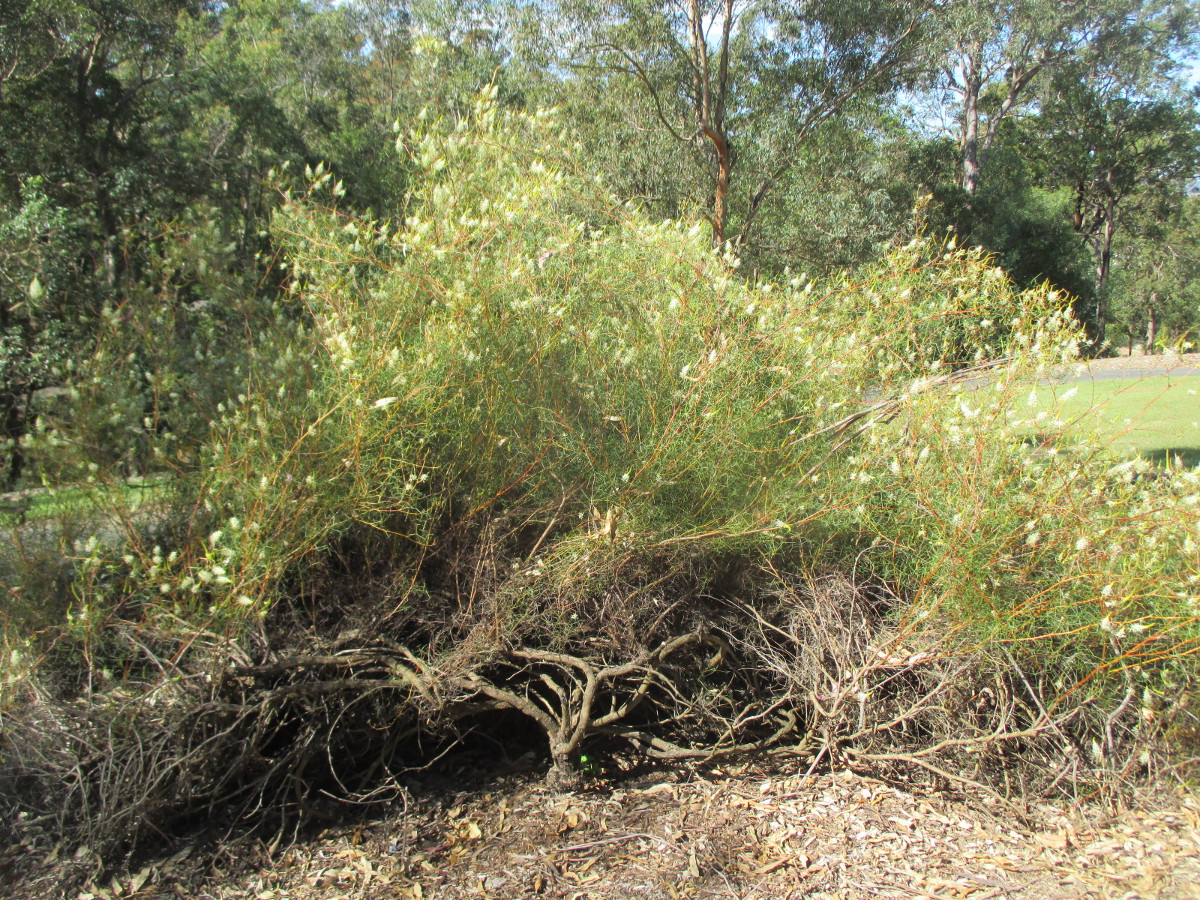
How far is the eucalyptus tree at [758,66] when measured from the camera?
494 inches

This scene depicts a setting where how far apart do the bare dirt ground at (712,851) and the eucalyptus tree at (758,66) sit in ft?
31.9

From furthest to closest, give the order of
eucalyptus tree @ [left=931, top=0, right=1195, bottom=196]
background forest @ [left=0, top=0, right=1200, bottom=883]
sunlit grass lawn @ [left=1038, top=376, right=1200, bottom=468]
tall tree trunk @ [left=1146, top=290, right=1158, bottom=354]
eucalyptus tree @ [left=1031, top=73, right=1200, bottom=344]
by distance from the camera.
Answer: tall tree trunk @ [left=1146, top=290, right=1158, bottom=354], eucalyptus tree @ [left=1031, top=73, right=1200, bottom=344], eucalyptus tree @ [left=931, top=0, right=1195, bottom=196], sunlit grass lawn @ [left=1038, top=376, right=1200, bottom=468], background forest @ [left=0, top=0, right=1200, bottom=883]

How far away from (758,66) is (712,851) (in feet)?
42.6

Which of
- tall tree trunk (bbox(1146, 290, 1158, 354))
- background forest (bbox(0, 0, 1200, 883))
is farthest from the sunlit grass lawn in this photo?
tall tree trunk (bbox(1146, 290, 1158, 354))

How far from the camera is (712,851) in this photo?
356 cm

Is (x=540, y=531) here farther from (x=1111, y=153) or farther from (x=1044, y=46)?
(x=1111, y=153)

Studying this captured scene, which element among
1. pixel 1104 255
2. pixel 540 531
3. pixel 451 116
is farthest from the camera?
pixel 1104 255

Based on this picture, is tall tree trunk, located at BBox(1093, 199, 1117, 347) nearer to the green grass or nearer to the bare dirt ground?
the bare dirt ground

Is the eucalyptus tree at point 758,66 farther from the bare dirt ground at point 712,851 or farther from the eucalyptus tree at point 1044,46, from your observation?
the bare dirt ground at point 712,851

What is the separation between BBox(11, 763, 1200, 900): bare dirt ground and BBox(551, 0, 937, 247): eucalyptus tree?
31.9ft

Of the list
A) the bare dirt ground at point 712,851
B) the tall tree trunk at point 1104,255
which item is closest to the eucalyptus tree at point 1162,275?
the tall tree trunk at point 1104,255

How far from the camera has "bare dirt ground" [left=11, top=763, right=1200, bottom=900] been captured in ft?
10.8

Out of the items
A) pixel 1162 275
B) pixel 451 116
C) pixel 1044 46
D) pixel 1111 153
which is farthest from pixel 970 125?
pixel 1162 275

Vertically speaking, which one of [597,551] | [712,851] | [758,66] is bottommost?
[712,851]
